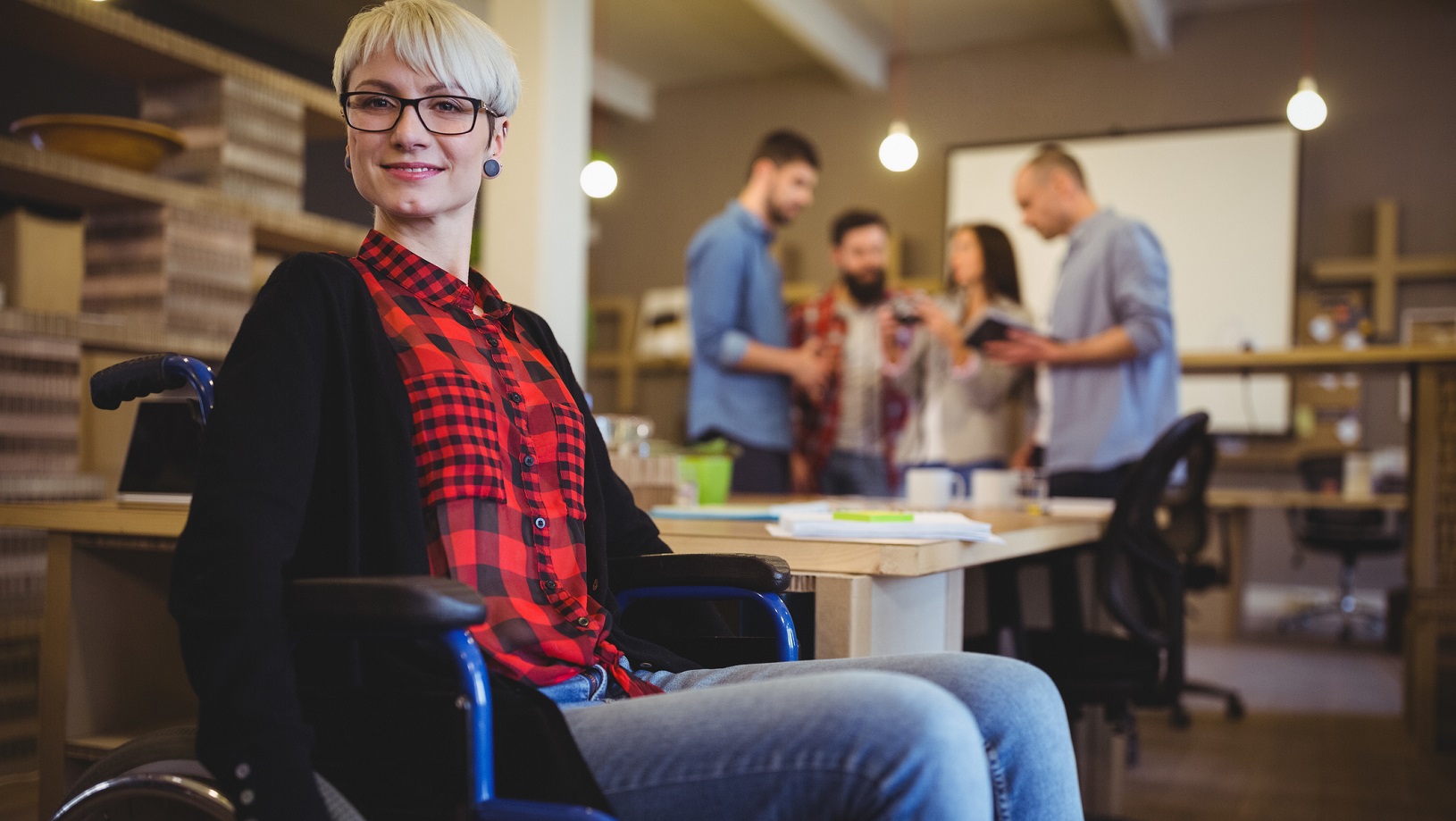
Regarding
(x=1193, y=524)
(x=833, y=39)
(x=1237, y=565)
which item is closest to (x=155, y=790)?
(x=1193, y=524)

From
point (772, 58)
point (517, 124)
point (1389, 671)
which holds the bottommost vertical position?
point (1389, 671)

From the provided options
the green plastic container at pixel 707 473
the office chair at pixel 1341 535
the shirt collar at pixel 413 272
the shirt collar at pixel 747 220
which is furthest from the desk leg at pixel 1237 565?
the shirt collar at pixel 413 272

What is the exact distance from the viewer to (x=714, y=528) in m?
1.60

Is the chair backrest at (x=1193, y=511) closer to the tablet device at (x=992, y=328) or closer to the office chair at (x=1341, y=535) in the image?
the tablet device at (x=992, y=328)

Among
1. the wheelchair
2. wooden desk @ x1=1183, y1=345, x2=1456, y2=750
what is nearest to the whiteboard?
wooden desk @ x1=1183, y1=345, x2=1456, y2=750

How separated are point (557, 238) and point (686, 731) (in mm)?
2827

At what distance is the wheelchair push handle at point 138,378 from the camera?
107 centimetres

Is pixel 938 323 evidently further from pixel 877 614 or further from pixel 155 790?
pixel 155 790

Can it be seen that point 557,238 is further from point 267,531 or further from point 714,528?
point 267,531

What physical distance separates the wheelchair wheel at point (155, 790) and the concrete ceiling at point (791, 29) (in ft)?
17.9

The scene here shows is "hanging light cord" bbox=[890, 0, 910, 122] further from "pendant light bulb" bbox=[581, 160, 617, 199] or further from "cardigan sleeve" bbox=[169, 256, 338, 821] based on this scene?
"cardigan sleeve" bbox=[169, 256, 338, 821]

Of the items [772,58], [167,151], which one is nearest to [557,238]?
[167,151]

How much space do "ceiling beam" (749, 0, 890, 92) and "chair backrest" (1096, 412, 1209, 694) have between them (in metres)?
4.35

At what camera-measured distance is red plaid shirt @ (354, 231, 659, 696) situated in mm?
1022
